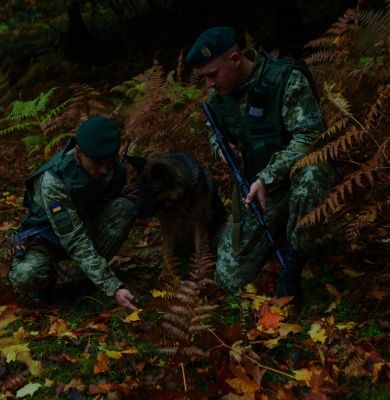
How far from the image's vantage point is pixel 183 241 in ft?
17.9

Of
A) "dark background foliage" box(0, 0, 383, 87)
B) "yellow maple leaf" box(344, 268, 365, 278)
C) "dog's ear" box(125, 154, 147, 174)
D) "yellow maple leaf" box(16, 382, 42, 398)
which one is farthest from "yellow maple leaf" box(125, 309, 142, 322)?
"dark background foliage" box(0, 0, 383, 87)

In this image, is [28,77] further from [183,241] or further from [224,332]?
[224,332]

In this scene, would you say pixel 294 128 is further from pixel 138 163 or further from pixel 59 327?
pixel 59 327

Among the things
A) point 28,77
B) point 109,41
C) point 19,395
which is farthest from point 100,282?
point 109,41

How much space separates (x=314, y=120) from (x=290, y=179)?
19.9 inches

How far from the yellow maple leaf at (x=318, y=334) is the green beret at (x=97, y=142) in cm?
210

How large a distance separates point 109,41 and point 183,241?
40.9 feet

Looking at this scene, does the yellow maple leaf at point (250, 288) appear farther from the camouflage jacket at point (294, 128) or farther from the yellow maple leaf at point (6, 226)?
the yellow maple leaf at point (6, 226)

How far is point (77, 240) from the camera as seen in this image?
4398mm

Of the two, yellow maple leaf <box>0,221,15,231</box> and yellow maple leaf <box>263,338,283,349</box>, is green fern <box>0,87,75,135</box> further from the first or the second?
yellow maple leaf <box>263,338,283,349</box>

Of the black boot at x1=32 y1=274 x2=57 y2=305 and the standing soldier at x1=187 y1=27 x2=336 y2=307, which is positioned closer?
the standing soldier at x1=187 y1=27 x2=336 y2=307

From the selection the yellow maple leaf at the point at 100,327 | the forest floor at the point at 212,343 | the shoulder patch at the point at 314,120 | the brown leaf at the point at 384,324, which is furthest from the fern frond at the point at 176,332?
the shoulder patch at the point at 314,120

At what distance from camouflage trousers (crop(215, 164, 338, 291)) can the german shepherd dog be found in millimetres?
375

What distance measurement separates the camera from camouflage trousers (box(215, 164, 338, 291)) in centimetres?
399
